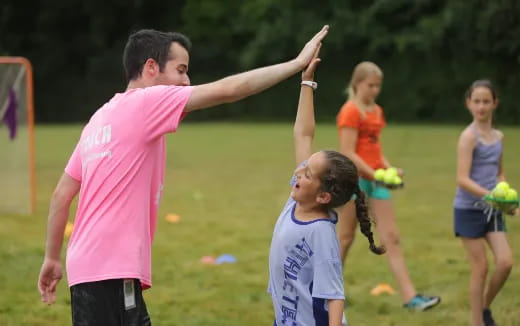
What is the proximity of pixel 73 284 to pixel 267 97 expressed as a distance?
40.4 m

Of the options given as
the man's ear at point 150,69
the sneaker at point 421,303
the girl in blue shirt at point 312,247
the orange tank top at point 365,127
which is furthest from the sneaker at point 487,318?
the man's ear at point 150,69

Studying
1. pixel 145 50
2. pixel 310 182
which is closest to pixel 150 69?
pixel 145 50

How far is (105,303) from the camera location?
345cm

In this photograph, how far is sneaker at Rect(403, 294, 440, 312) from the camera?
6871 mm

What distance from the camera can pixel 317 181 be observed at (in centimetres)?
374

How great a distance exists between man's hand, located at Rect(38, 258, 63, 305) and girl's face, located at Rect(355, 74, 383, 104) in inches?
148

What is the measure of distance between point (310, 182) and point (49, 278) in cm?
125

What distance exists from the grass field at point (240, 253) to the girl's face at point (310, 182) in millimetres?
2956

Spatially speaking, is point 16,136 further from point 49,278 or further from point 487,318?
point 49,278

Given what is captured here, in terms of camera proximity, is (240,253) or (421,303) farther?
(240,253)

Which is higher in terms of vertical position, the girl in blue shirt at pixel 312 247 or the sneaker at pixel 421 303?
the girl in blue shirt at pixel 312 247

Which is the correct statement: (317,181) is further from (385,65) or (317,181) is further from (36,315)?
(385,65)

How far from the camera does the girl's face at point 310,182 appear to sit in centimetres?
374

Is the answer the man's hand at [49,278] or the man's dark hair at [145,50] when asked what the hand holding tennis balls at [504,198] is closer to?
the man's dark hair at [145,50]
